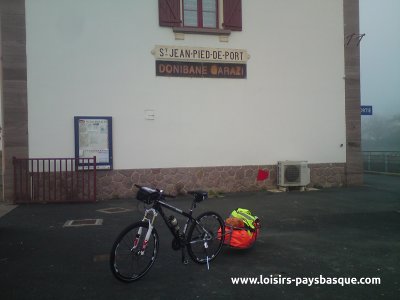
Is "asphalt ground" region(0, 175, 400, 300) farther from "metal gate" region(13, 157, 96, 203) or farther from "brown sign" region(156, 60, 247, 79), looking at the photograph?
"brown sign" region(156, 60, 247, 79)

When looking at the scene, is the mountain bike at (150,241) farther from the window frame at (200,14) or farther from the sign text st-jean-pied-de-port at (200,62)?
the window frame at (200,14)

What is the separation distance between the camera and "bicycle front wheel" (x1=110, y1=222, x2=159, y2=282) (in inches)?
176

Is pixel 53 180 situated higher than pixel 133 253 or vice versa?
pixel 53 180

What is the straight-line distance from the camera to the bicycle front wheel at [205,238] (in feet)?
17.4

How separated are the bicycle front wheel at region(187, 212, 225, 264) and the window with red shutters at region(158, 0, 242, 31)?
8.07m

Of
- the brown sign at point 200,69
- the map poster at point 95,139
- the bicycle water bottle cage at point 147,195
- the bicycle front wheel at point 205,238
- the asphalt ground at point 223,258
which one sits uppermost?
the brown sign at point 200,69

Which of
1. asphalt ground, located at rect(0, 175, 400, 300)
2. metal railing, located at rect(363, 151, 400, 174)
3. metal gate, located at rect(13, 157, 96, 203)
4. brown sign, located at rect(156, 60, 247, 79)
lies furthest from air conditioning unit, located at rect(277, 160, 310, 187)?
metal railing, located at rect(363, 151, 400, 174)

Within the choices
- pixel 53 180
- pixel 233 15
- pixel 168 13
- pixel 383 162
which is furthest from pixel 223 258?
pixel 383 162

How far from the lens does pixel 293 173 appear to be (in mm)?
12695

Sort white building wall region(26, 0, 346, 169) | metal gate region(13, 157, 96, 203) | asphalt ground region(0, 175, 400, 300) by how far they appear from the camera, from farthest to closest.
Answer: white building wall region(26, 0, 346, 169) → metal gate region(13, 157, 96, 203) → asphalt ground region(0, 175, 400, 300)

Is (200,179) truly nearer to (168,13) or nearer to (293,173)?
(293,173)

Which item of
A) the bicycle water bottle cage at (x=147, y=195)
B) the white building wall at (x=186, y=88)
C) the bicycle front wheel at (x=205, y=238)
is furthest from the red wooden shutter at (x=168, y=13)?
the bicycle water bottle cage at (x=147, y=195)

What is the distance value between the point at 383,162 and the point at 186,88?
1264 cm

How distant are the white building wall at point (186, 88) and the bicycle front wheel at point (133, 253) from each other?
7142mm
